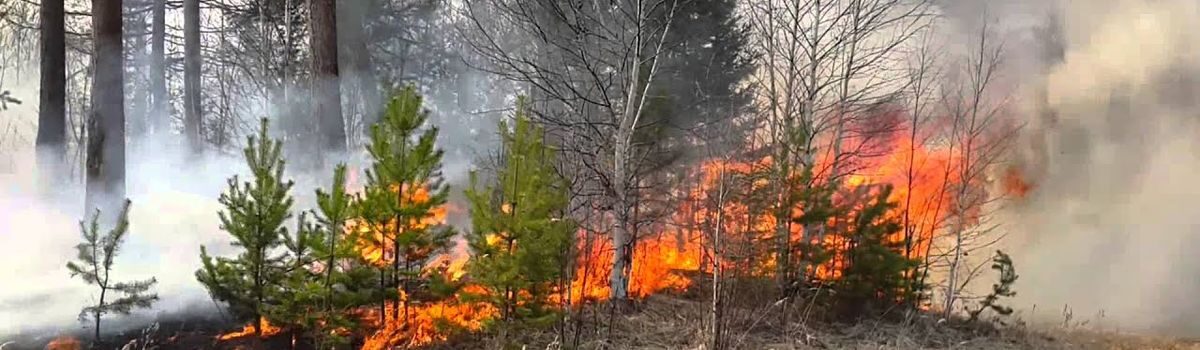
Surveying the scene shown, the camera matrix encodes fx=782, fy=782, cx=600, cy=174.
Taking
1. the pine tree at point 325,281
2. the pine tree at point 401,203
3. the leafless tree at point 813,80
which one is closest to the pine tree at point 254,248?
the pine tree at point 325,281

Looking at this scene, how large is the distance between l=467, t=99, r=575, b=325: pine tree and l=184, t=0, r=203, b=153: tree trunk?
38.1 feet

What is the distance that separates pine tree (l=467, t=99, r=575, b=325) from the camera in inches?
268

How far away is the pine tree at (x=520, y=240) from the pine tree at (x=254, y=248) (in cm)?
158

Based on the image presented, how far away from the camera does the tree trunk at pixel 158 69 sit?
56.9 feet

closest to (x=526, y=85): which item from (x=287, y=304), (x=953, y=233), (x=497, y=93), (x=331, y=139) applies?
(x=497, y=93)

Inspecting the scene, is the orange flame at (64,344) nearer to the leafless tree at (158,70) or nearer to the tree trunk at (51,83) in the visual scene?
the tree trunk at (51,83)

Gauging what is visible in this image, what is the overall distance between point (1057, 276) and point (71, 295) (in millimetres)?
14073

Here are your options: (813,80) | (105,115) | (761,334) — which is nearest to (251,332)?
(105,115)

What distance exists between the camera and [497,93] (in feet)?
56.1

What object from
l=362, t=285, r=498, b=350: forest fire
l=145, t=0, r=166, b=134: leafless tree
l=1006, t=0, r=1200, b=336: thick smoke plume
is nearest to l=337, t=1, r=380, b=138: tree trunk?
l=145, t=0, r=166, b=134: leafless tree

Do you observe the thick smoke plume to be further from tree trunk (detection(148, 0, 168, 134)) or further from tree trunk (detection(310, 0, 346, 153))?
tree trunk (detection(148, 0, 168, 134))

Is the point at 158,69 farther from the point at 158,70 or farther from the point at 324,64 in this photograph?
the point at 324,64

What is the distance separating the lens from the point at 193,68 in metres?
16.4

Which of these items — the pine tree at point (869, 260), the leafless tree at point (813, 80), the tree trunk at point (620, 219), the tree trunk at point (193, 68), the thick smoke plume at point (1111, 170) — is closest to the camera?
the tree trunk at point (620, 219)
